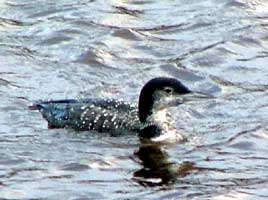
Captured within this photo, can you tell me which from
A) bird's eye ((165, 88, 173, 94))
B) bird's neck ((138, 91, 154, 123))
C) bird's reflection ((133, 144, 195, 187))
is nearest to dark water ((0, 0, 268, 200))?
bird's reflection ((133, 144, 195, 187))

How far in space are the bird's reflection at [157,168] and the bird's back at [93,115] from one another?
1.29ft

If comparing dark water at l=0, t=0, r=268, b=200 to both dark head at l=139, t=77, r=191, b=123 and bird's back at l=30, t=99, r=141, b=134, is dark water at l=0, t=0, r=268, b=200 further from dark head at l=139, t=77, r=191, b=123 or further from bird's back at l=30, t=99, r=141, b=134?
dark head at l=139, t=77, r=191, b=123

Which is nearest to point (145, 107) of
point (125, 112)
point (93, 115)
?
point (125, 112)

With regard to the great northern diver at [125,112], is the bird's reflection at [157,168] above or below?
below

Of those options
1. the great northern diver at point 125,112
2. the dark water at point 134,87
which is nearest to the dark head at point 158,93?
the great northern diver at point 125,112

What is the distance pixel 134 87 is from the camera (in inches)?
669

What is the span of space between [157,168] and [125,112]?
3.84ft

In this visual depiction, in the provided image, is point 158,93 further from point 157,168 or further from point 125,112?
point 157,168

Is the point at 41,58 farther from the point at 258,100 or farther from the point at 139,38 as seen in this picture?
the point at 258,100

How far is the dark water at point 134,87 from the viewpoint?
560 inches

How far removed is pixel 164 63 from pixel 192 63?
0.32 meters

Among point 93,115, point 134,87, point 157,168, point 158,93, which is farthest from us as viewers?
point 134,87

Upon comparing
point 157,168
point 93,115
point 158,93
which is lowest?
point 157,168

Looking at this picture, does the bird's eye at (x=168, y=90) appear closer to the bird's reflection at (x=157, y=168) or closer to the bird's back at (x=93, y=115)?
the bird's back at (x=93, y=115)
